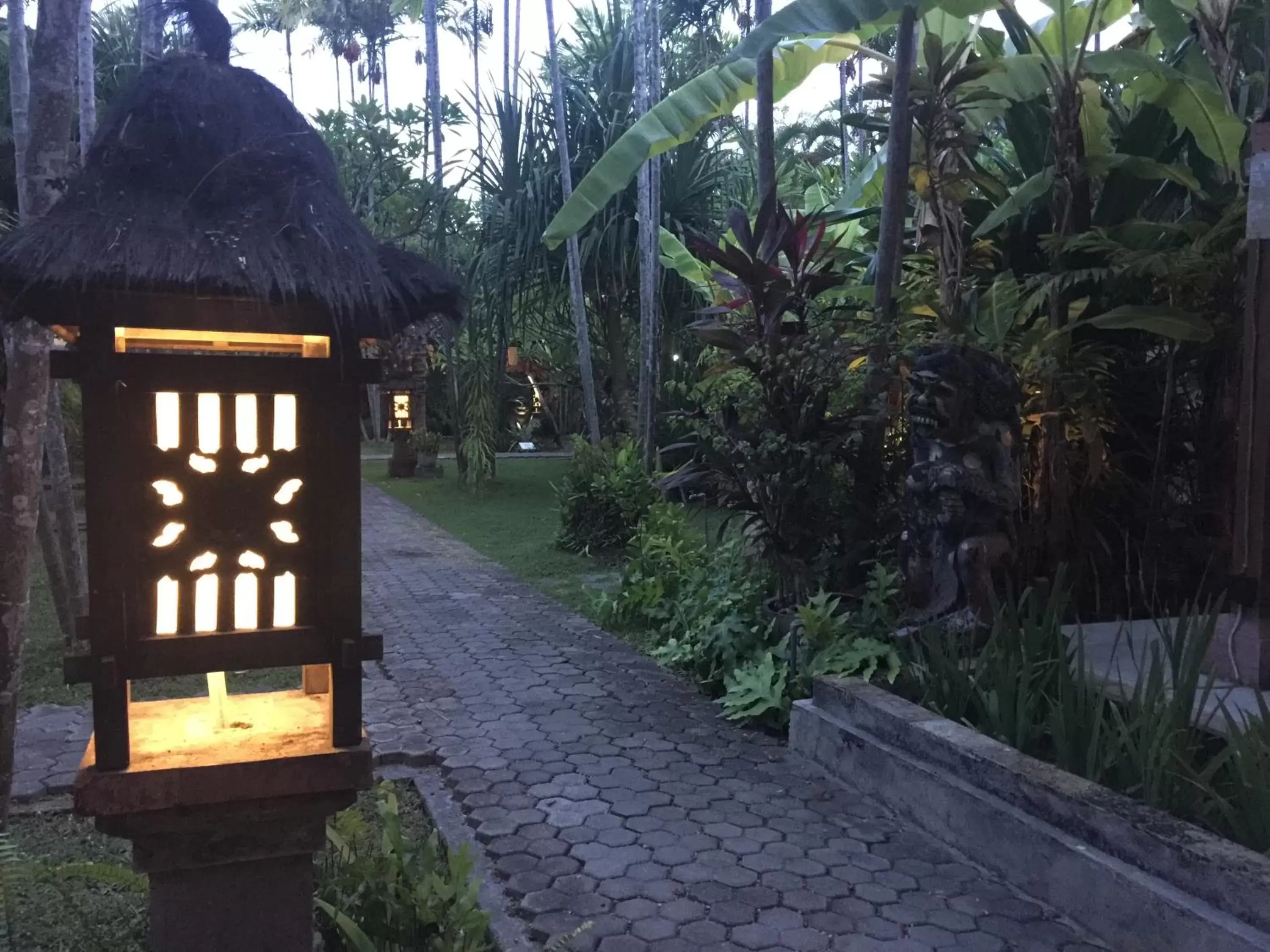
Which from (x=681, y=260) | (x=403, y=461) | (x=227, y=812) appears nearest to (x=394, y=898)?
(x=227, y=812)

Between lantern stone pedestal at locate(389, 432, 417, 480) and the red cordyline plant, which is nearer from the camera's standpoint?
the red cordyline plant

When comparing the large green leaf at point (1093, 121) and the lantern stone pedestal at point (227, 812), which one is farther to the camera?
the large green leaf at point (1093, 121)

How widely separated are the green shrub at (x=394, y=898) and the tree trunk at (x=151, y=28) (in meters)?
2.30

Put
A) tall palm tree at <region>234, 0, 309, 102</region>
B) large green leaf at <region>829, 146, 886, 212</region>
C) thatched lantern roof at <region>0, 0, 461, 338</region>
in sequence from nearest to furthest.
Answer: thatched lantern roof at <region>0, 0, 461, 338</region> → large green leaf at <region>829, 146, 886, 212</region> → tall palm tree at <region>234, 0, 309, 102</region>

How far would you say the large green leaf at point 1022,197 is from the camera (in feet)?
18.1

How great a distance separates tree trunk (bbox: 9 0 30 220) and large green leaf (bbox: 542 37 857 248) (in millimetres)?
2880

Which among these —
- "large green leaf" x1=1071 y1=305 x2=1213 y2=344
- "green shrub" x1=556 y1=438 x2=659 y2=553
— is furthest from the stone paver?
"green shrub" x1=556 y1=438 x2=659 y2=553

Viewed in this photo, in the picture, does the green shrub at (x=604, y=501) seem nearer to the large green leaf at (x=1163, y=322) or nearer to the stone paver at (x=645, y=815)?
the stone paver at (x=645, y=815)

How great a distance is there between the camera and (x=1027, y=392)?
5.30 metres

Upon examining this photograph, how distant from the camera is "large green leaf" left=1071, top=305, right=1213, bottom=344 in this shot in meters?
4.97

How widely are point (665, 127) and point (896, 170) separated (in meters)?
1.58

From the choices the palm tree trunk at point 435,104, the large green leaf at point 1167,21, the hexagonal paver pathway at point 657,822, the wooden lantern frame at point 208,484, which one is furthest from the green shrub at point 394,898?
the palm tree trunk at point 435,104

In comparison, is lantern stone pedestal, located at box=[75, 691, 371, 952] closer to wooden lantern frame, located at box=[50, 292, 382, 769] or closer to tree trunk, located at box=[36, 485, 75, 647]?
wooden lantern frame, located at box=[50, 292, 382, 769]

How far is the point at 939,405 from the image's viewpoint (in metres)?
4.30
